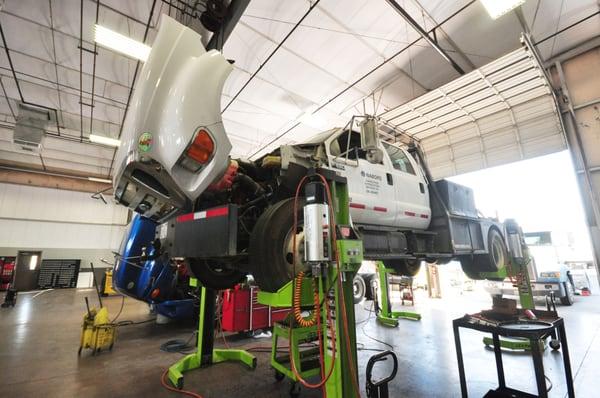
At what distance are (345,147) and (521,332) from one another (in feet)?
7.33

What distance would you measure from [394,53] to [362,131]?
534 centimetres

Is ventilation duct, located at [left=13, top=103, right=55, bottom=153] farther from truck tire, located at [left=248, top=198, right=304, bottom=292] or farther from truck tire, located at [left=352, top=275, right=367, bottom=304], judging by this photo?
truck tire, located at [left=352, top=275, right=367, bottom=304]

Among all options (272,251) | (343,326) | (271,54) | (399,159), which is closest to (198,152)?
(272,251)

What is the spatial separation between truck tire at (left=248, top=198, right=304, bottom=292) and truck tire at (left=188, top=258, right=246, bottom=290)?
95 cm

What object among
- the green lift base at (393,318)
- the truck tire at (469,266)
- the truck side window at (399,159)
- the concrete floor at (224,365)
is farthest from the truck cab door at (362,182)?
the green lift base at (393,318)

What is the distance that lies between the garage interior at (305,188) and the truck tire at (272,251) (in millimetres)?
15

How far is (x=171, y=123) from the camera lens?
5.49 ft

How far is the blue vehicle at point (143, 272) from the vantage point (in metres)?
4.01

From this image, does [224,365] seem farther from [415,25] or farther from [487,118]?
[487,118]

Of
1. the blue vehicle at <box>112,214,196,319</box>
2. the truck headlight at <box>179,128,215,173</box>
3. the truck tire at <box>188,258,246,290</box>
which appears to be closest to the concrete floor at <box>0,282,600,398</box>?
the blue vehicle at <box>112,214,196,319</box>

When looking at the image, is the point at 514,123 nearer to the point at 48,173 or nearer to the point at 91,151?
the point at 91,151

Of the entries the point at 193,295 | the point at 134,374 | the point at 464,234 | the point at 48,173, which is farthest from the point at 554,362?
the point at 48,173

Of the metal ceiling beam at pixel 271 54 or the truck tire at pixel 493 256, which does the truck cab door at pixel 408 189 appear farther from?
the metal ceiling beam at pixel 271 54

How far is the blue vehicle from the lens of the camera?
13.1 ft
